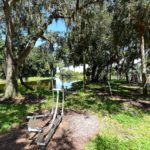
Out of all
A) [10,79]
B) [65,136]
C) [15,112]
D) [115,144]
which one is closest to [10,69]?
[10,79]

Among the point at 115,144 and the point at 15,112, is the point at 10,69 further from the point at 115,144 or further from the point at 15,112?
the point at 115,144

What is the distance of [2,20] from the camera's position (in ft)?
44.3

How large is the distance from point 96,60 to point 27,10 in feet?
49.7

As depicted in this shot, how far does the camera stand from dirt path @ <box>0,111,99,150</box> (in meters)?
5.79

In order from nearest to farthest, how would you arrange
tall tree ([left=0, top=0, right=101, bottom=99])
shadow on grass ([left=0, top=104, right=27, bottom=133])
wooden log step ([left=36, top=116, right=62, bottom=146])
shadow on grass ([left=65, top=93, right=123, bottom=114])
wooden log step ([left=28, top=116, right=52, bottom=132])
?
1. wooden log step ([left=36, top=116, right=62, bottom=146])
2. wooden log step ([left=28, top=116, right=52, bottom=132])
3. shadow on grass ([left=0, top=104, right=27, bottom=133])
4. shadow on grass ([left=65, top=93, right=123, bottom=114])
5. tall tree ([left=0, top=0, right=101, bottom=99])

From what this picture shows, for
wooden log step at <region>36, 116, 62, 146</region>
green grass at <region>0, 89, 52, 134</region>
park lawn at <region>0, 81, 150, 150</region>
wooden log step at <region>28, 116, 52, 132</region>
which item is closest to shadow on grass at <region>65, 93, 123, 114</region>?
park lawn at <region>0, 81, 150, 150</region>

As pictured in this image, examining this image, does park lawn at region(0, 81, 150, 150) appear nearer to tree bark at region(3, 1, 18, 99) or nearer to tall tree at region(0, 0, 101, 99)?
tree bark at region(3, 1, 18, 99)

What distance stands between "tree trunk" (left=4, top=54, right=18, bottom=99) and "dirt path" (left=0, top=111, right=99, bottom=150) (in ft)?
14.6

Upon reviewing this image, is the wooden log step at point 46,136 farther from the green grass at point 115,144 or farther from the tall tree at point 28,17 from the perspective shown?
the tall tree at point 28,17

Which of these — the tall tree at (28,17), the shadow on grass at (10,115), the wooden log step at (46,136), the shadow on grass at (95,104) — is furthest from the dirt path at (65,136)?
the tall tree at (28,17)

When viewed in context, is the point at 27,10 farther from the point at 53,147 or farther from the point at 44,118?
the point at 53,147

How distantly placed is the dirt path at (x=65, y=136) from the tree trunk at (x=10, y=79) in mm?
4458

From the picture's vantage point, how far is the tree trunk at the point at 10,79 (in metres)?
11.5

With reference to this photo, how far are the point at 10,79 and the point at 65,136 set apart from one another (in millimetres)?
6037
